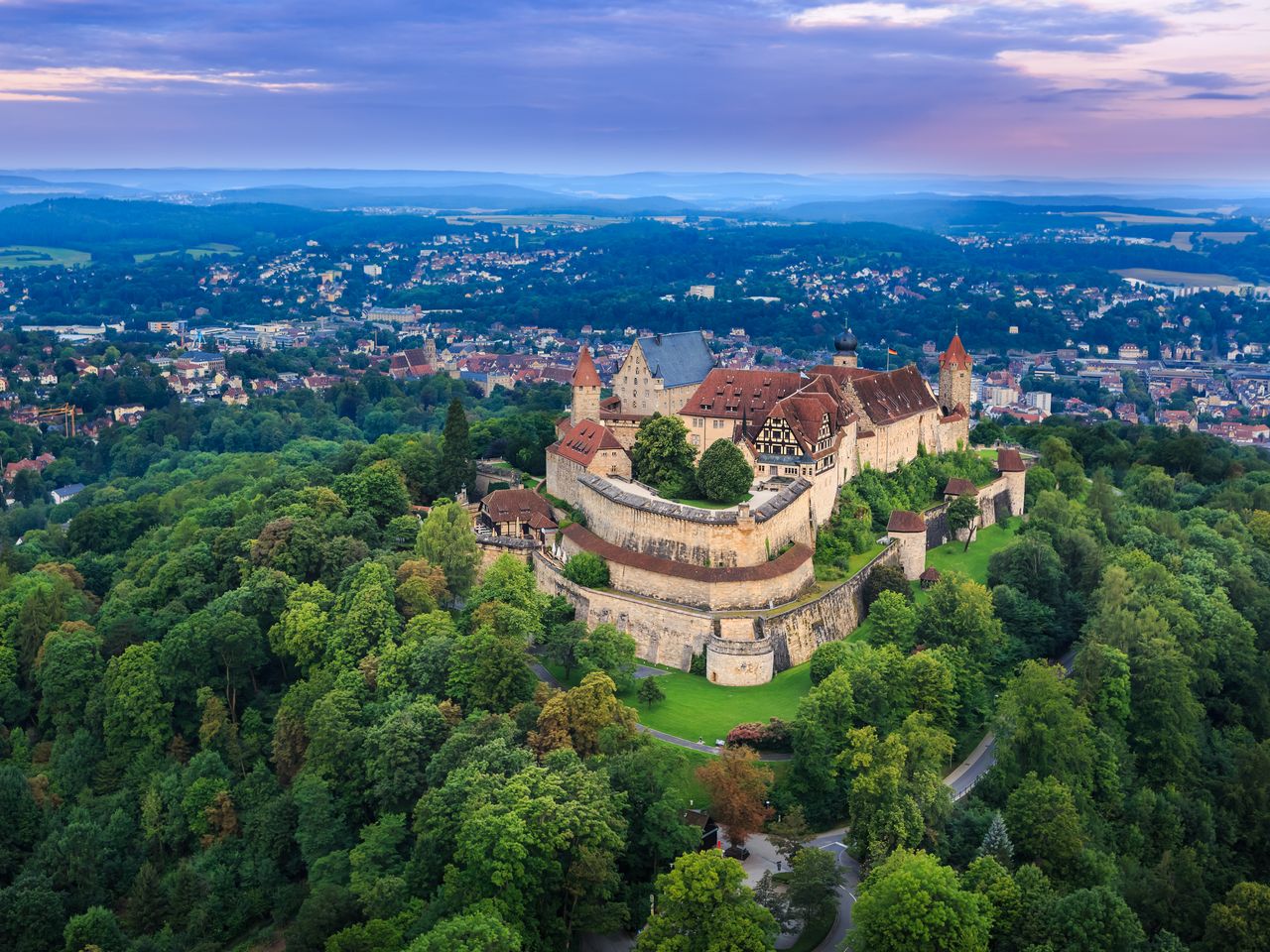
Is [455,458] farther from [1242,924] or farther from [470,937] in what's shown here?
[1242,924]

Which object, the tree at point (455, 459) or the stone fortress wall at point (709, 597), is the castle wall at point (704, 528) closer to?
the stone fortress wall at point (709, 597)

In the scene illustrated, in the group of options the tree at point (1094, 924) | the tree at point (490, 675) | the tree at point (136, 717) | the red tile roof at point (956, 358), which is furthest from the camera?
the red tile roof at point (956, 358)

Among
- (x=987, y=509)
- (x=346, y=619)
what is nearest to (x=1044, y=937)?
(x=346, y=619)

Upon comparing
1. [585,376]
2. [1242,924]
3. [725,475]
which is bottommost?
[1242,924]

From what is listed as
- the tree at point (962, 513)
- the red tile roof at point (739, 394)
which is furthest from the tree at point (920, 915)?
the tree at point (962, 513)

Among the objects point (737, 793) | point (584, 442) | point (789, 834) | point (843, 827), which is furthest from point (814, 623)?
point (584, 442)

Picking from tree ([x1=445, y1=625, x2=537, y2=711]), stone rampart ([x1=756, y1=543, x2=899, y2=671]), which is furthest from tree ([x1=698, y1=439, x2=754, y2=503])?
tree ([x1=445, y1=625, x2=537, y2=711])

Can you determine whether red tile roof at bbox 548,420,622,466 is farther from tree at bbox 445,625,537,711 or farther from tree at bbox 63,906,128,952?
tree at bbox 63,906,128,952
